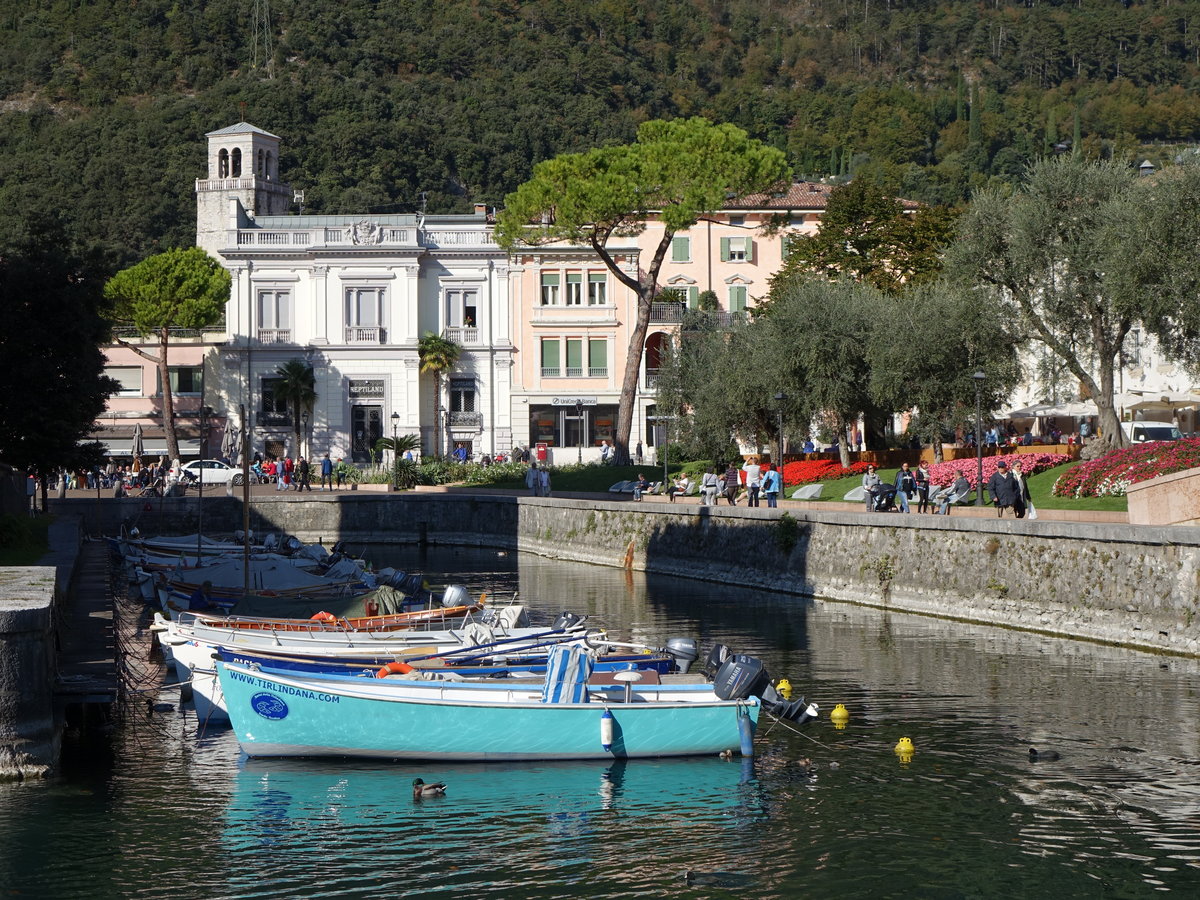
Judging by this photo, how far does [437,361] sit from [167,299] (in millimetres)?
14741

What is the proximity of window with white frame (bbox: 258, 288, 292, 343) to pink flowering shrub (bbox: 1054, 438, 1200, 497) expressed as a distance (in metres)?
49.3

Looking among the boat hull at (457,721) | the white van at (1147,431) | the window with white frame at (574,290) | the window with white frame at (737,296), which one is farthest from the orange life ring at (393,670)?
the window with white frame at (737,296)

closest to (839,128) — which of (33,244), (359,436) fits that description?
(359,436)

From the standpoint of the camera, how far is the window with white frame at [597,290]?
7969 cm

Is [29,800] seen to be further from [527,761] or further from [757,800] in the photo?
[757,800]

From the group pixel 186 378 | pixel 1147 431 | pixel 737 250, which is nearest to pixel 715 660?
pixel 1147 431

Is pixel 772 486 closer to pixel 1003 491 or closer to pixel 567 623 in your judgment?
pixel 1003 491

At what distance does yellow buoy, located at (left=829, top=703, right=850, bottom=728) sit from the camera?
2133 centimetres

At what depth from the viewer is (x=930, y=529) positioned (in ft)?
107

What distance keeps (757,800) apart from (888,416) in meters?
39.9

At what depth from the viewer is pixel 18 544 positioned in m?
30.3

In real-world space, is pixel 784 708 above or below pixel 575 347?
below

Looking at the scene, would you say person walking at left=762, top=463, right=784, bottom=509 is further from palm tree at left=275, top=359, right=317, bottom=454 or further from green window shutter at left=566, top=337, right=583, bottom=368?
palm tree at left=275, top=359, right=317, bottom=454

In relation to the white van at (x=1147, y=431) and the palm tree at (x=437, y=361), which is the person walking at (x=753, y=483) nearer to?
the white van at (x=1147, y=431)
